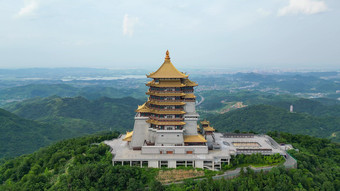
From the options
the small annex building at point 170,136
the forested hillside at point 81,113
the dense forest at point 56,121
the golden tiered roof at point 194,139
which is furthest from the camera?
the forested hillside at point 81,113

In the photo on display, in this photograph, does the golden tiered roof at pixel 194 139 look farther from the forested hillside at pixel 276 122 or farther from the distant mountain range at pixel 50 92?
the distant mountain range at pixel 50 92

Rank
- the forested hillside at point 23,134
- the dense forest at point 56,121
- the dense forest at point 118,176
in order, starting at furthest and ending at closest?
the dense forest at point 56,121
the forested hillside at point 23,134
the dense forest at point 118,176

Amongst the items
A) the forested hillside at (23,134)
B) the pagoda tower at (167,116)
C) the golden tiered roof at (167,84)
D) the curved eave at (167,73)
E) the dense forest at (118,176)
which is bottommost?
the forested hillside at (23,134)

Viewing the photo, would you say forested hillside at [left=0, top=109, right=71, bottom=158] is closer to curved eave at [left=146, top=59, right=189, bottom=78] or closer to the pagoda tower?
the pagoda tower

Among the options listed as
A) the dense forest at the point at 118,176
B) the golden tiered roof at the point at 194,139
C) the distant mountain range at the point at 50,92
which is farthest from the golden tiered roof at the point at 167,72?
the distant mountain range at the point at 50,92

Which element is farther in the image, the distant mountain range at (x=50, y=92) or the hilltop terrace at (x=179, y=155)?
the distant mountain range at (x=50, y=92)

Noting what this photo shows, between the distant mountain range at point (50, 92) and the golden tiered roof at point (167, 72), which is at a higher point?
the golden tiered roof at point (167, 72)

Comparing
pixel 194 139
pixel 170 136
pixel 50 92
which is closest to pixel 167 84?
pixel 170 136

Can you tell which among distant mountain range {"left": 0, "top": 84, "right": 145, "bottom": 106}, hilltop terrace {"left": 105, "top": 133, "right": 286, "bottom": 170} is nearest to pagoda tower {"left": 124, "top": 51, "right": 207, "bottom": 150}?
hilltop terrace {"left": 105, "top": 133, "right": 286, "bottom": 170}

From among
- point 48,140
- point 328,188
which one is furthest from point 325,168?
point 48,140
